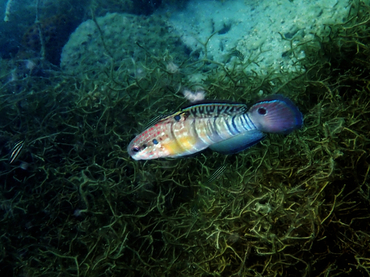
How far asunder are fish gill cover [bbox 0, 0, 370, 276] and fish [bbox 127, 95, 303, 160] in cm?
87


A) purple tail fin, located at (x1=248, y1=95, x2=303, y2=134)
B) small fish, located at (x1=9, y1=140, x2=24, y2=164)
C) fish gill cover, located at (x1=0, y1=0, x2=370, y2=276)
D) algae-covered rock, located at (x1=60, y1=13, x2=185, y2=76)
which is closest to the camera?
purple tail fin, located at (x1=248, y1=95, x2=303, y2=134)

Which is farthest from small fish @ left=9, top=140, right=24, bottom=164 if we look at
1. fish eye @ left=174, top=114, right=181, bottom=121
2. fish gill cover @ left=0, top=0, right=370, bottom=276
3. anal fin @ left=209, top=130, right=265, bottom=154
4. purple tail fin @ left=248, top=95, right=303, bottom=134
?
purple tail fin @ left=248, top=95, right=303, bottom=134

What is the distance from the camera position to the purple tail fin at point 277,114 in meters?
1.72

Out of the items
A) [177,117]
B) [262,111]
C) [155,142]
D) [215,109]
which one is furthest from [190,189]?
[262,111]

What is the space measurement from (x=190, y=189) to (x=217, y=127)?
179 centimetres

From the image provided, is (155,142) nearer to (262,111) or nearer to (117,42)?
(262,111)

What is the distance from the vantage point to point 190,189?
11.5 feet

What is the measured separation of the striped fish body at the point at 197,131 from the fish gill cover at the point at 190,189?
0.88 metres

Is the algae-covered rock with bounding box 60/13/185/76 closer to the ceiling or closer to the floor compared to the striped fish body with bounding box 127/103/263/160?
closer to the floor

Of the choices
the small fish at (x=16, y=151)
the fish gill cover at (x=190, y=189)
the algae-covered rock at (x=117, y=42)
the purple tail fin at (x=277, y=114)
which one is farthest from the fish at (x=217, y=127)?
the algae-covered rock at (x=117, y=42)

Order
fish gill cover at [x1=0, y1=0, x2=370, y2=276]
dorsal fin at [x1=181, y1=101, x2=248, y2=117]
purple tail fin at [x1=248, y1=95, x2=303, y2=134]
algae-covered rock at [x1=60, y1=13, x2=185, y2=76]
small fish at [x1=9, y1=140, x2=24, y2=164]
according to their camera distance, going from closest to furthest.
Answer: purple tail fin at [x1=248, y1=95, x2=303, y2=134] < dorsal fin at [x1=181, y1=101, x2=248, y2=117] < fish gill cover at [x1=0, y1=0, x2=370, y2=276] < small fish at [x1=9, y1=140, x2=24, y2=164] < algae-covered rock at [x1=60, y1=13, x2=185, y2=76]

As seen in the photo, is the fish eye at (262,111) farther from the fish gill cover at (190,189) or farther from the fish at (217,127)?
the fish gill cover at (190,189)

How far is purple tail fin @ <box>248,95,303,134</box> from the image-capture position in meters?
1.72

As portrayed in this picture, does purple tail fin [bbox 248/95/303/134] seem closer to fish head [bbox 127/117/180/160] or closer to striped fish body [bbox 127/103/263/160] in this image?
striped fish body [bbox 127/103/263/160]
